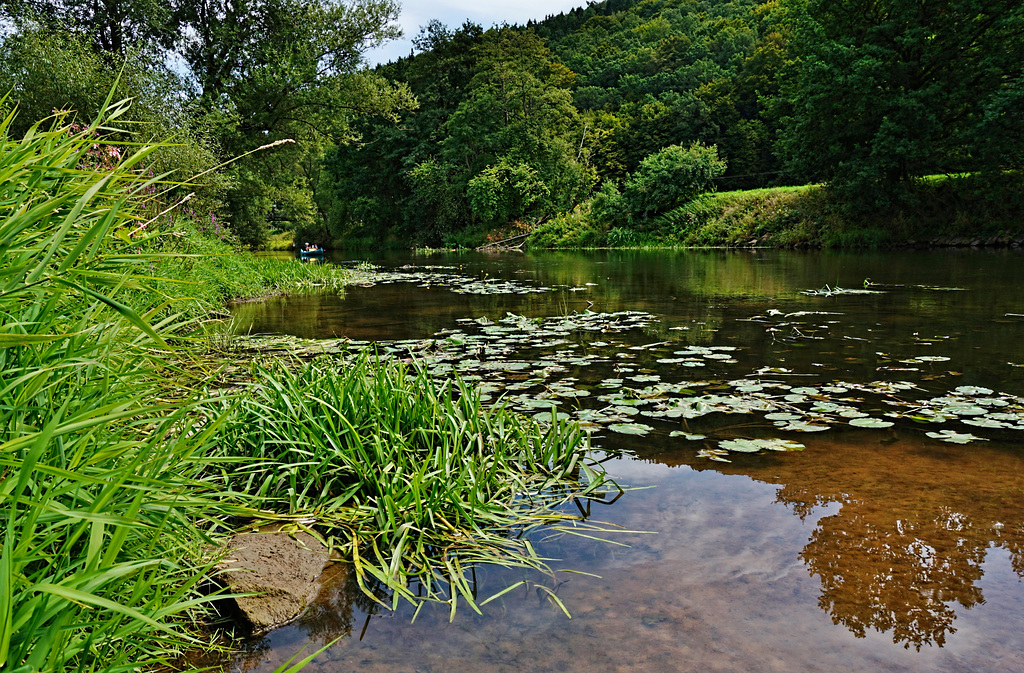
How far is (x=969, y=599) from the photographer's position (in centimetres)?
208

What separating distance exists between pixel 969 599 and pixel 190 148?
13806mm

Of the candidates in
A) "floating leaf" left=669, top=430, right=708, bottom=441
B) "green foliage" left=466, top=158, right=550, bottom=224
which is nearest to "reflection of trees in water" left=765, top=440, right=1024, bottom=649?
"floating leaf" left=669, top=430, right=708, bottom=441

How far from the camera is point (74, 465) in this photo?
140cm

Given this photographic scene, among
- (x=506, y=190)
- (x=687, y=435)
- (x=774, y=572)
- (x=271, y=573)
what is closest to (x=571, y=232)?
(x=506, y=190)

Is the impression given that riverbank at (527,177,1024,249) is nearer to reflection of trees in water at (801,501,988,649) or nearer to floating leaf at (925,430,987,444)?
floating leaf at (925,430,987,444)

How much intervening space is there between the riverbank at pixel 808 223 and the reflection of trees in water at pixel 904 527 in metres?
20.2

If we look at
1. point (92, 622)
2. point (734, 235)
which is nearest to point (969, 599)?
point (92, 622)

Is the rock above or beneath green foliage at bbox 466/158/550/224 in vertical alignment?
beneath

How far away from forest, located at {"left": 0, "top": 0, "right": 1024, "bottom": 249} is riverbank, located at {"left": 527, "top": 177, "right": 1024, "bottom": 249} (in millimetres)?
127

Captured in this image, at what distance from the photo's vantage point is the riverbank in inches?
786

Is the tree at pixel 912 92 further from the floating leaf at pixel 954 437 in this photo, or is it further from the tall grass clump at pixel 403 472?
the tall grass clump at pixel 403 472

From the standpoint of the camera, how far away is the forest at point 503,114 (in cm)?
1578

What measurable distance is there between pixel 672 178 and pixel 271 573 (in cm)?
2631

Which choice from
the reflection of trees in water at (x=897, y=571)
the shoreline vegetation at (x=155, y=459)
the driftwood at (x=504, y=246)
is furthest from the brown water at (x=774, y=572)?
the driftwood at (x=504, y=246)
